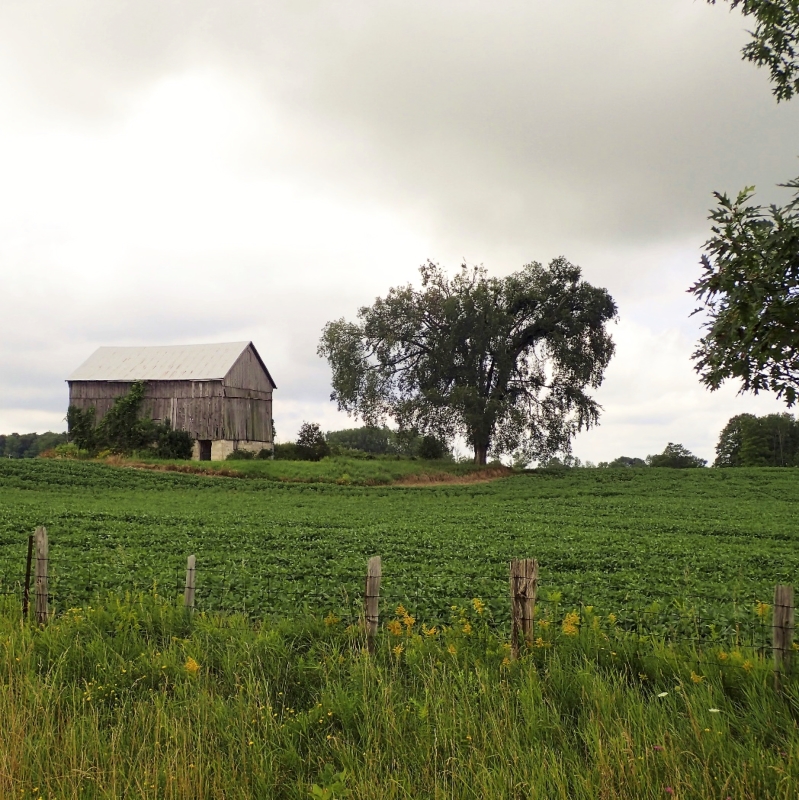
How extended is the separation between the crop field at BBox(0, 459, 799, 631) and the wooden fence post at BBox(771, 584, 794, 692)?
6.69 feet

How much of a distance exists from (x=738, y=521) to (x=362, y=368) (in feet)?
95.7

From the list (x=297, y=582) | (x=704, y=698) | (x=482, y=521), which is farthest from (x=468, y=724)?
(x=482, y=521)

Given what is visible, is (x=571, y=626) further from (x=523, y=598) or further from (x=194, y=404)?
(x=194, y=404)

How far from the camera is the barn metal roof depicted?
51.5m

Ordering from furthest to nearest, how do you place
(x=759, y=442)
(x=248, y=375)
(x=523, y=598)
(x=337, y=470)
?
1. (x=759, y=442)
2. (x=248, y=375)
3. (x=337, y=470)
4. (x=523, y=598)

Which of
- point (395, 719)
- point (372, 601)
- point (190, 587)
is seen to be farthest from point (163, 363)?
point (395, 719)

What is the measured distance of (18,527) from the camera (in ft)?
69.7

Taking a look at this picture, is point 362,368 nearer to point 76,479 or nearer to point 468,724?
point 76,479

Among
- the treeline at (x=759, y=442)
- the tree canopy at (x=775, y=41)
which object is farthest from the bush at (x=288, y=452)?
the treeline at (x=759, y=442)

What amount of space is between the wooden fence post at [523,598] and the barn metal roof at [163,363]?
149 ft

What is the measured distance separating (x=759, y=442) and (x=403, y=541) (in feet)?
240

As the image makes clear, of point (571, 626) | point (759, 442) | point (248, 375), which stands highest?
point (248, 375)

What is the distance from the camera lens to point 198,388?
50.7 m

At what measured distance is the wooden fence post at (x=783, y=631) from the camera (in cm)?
601
